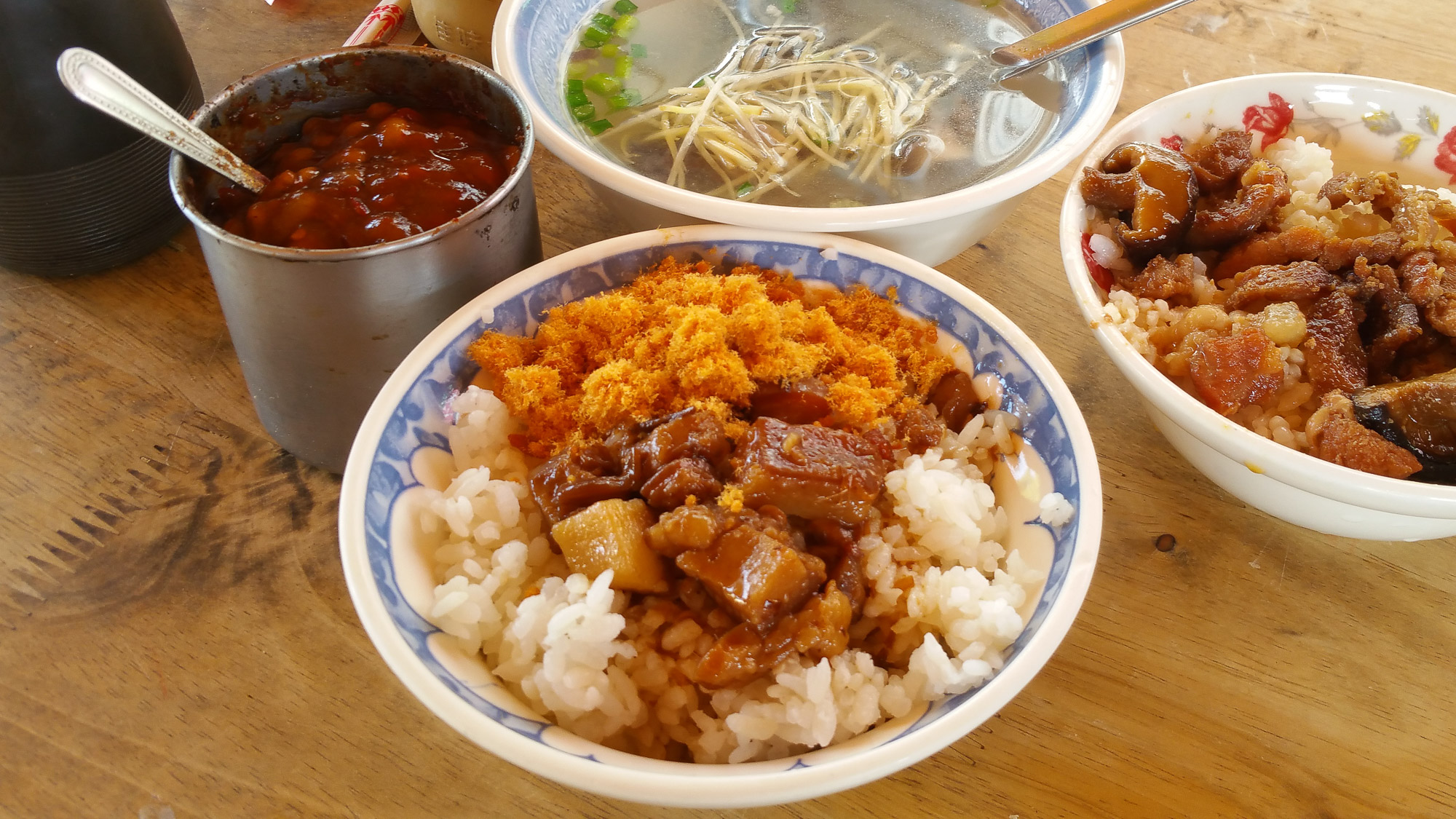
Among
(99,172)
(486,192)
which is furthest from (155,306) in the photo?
(486,192)

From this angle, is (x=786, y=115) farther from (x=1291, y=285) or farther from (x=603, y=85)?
(x=1291, y=285)

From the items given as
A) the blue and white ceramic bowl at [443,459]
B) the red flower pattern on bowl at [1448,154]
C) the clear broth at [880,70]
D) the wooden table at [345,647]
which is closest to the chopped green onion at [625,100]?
the clear broth at [880,70]

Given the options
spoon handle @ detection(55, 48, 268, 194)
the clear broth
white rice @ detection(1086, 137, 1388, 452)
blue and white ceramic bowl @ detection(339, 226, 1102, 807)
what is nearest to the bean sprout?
the clear broth

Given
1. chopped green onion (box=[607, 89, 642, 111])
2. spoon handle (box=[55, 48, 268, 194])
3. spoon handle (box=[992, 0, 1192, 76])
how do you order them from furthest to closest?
chopped green onion (box=[607, 89, 642, 111])
spoon handle (box=[992, 0, 1192, 76])
spoon handle (box=[55, 48, 268, 194])

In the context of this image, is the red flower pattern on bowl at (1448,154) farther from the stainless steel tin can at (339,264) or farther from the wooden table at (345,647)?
the stainless steel tin can at (339,264)

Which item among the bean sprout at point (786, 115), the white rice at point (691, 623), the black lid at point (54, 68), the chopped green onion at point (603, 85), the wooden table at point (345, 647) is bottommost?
the wooden table at point (345, 647)

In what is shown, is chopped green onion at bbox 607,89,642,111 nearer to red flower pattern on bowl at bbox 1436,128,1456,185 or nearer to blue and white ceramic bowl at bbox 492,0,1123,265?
blue and white ceramic bowl at bbox 492,0,1123,265

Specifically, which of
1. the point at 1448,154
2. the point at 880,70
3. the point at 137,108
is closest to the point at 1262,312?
the point at 1448,154
